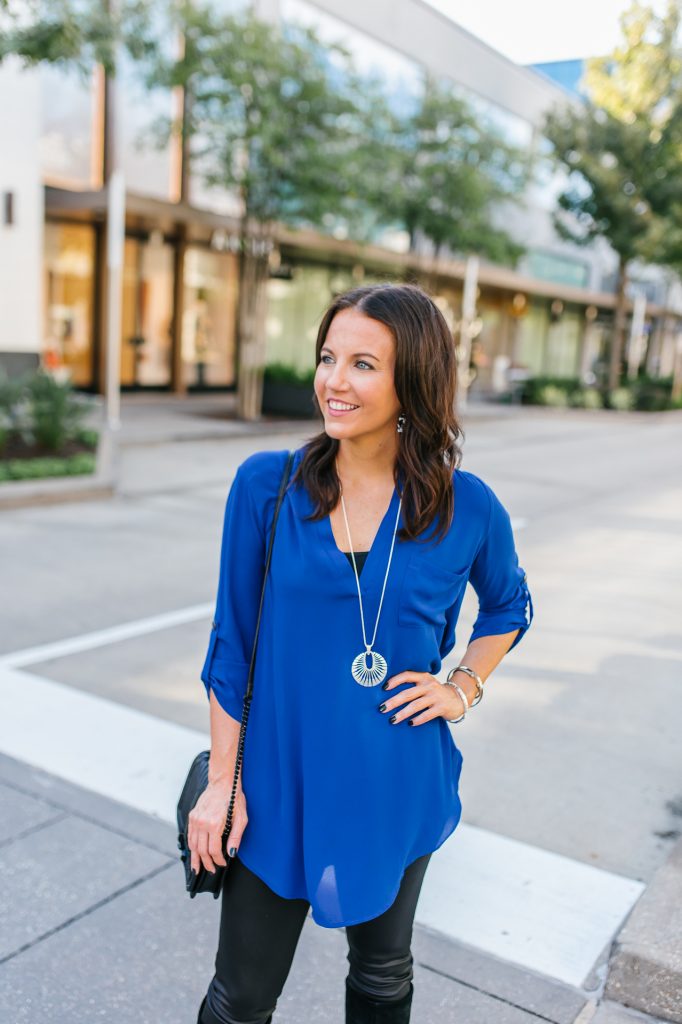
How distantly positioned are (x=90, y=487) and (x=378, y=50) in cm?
1895

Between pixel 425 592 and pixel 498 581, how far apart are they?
269 millimetres

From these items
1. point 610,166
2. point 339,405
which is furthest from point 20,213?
point 610,166

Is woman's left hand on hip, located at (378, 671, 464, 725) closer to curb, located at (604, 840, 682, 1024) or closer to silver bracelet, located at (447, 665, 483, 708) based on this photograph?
silver bracelet, located at (447, 665, 483, 708)

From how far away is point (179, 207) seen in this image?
733 inches

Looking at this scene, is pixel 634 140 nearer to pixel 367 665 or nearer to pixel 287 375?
pixel 287 375

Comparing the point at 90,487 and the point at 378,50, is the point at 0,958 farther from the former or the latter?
the point at 378,50

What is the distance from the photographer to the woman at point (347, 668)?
1.83 metres

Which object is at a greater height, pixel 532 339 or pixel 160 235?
pixel 160 235

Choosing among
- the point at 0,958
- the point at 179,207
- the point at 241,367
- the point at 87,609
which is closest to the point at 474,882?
the point at 0,958

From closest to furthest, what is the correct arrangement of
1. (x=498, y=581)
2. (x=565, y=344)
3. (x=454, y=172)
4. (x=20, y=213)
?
1. (x=498, y=581)
2. (x=20, y=213)
3. (x=454, y=172)
4. (x=565, y=344)

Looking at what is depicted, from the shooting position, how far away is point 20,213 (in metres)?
16.1

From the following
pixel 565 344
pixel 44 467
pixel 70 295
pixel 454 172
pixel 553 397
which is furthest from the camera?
pixel 565 344

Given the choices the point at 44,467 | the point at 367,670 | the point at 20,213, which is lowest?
the point at 44,467

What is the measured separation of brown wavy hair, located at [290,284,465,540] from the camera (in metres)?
1.86
